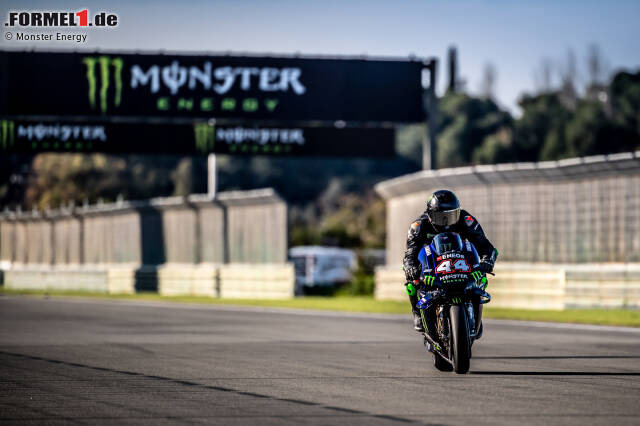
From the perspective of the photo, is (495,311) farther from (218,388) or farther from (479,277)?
(218,388)

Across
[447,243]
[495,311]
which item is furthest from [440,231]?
[495,311]

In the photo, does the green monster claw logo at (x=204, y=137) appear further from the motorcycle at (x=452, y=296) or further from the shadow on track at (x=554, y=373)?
the shadow on track at (x=554, y=373)

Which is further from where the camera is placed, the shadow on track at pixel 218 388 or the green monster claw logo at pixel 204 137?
the green monster claw logo at pixel 204 137

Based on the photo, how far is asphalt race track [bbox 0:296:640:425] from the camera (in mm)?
7742

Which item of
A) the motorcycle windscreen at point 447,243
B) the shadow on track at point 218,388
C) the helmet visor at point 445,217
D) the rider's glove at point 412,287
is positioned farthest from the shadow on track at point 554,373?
the shadow on track at point 218,388

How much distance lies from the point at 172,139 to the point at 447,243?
918 inches

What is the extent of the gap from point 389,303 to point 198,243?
9962 mm

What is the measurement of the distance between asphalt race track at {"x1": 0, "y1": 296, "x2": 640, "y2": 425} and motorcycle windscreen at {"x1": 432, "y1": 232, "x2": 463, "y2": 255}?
112cm

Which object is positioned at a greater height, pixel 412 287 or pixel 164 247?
pixel 164 247

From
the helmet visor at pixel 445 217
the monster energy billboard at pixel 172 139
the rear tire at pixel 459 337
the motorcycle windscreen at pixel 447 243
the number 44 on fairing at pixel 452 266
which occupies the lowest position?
the rear tire at pixel 459 337

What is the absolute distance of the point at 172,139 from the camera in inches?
1294

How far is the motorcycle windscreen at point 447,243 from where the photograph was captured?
10266mm

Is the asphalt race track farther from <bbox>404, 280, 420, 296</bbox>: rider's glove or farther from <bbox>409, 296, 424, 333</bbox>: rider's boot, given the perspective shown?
<bbox>404, 280, 420, 296</bbox>: rider's glove

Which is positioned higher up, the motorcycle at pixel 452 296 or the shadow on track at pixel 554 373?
the motorcycle at pixel 452 296
